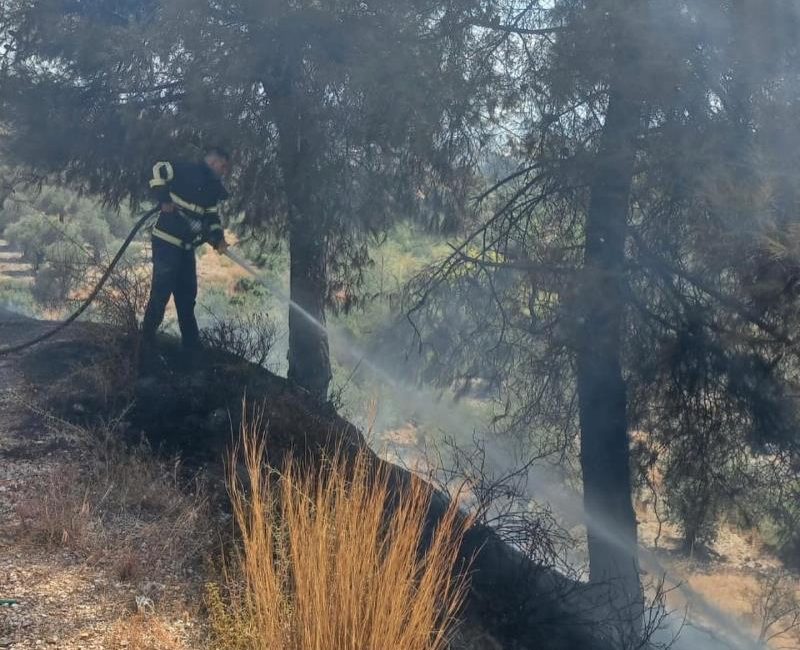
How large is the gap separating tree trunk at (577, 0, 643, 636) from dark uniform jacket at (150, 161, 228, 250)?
3421 mm

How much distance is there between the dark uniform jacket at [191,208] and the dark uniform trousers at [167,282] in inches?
4.0

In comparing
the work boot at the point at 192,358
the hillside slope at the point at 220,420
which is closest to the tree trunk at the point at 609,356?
the hillside slope at the point at 220,420

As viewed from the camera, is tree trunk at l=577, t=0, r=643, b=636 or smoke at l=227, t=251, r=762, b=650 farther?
smoke at l=227, t=251, r=762, b=650

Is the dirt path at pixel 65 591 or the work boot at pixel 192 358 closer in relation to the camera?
the dirt path at pixel 65 591

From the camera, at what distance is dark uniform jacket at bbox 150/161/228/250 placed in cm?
837

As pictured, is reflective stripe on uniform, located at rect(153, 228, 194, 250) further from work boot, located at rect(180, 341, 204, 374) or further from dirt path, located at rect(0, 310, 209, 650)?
dirt path, located at rect(0, 310, 209, 650)

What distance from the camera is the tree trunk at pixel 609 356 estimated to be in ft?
29.6

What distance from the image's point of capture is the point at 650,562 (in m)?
13.5

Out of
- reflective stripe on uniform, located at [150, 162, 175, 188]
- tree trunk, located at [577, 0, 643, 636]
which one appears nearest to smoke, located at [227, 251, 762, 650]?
tree trunk, located at [577, 0, 643, 636]

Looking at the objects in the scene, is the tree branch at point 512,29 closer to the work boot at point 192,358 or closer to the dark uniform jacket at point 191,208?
the dark uniform jacket at point 191,208

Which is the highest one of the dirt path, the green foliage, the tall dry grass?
the tall dry grass

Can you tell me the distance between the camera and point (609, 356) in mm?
9594

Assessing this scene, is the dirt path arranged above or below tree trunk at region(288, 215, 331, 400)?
below

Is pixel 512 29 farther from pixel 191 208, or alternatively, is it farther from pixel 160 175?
pixel 160 175
